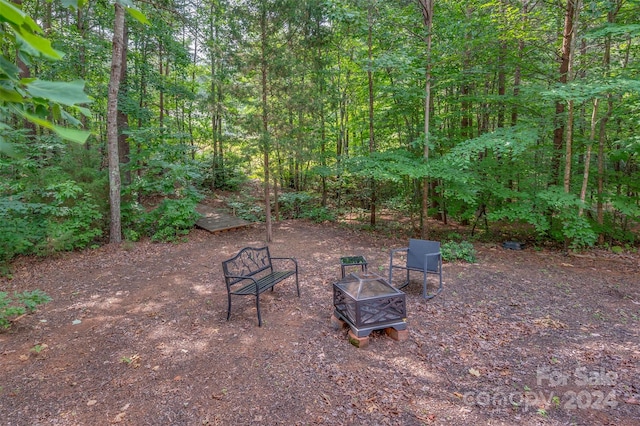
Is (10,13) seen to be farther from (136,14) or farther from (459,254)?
(459,254)

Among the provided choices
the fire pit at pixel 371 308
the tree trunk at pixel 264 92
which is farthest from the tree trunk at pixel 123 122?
the fire pit at pixel 371 308

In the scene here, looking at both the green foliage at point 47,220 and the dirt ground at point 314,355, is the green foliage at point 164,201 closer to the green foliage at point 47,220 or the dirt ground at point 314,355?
the green foliage at point 47,220

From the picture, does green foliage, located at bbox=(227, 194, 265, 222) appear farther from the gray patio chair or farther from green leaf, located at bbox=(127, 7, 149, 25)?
green leaf, located at bbox=(127, 7, 149, 25)

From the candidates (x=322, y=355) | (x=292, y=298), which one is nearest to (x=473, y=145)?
(x=292, y=298)

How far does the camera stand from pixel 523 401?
2.66 metres

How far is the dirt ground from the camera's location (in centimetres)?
257

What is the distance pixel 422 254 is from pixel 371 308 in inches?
67.9

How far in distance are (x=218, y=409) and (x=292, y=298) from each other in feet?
6.90

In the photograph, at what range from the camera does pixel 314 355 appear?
3.27m

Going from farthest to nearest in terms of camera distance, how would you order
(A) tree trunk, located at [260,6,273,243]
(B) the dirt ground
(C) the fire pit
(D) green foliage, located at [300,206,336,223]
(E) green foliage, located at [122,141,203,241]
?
(D) green foliage, located at [300,206,336,223], (E) green foliage, located at [122,141,203,241], (A) tree trunk, located at [260,6,273,243], (C) the fire pit, (B) the dirt ground

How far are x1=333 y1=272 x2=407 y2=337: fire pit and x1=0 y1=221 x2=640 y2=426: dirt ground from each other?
8.5 inches

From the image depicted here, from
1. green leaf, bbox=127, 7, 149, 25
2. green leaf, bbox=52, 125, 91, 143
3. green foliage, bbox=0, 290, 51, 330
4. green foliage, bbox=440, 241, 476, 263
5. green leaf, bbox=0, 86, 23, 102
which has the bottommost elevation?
green foliage, bbox=0, 290, 51, 330

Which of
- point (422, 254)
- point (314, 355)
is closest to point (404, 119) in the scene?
point (422, 254)

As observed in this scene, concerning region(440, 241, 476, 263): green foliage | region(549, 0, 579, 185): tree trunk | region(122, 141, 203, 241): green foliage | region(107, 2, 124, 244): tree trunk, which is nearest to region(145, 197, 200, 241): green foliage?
region(122, 141, 203, 241): green foliage
